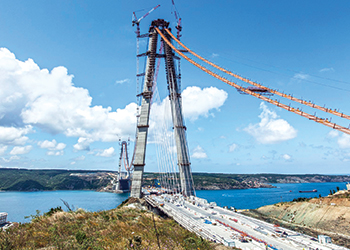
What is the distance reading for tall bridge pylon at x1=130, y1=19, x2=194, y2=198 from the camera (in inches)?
1688

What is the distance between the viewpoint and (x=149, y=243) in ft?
41.5

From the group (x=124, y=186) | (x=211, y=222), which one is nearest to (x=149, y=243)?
(x=211, y=222)

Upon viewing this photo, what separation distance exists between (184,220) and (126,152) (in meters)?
147

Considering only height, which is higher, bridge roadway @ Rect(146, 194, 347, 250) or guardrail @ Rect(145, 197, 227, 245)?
guardrail @ Rect(145, 197, 227, 245)

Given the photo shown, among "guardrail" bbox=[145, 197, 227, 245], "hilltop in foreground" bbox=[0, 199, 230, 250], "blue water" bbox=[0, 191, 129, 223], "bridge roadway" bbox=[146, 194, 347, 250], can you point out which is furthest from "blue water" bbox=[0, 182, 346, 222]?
"hilltop in foreground" bbox=[0, 199, 230, 250]

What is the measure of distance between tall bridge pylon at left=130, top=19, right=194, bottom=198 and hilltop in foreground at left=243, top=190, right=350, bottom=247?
2076cm

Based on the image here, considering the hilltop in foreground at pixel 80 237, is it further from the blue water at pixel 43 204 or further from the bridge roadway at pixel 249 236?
the blue water at pixel 43 204

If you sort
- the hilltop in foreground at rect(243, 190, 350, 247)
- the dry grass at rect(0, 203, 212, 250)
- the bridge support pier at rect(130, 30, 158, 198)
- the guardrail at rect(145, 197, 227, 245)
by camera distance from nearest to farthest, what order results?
the dry grass at rect(0, 203, 212, 250) < the guardrail at rect(145, 197, 227, 245) < the hilltop in foreground at rect(243, 190, 350, 247) < the bridge support pier at rect(130, 30, 158, 198)

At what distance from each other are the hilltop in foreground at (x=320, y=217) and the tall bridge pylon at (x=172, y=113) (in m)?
20.8

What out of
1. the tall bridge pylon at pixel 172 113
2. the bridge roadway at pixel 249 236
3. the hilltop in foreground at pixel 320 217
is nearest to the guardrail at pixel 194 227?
the bridge roadway at pixel 249 236

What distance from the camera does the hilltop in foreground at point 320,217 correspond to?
34156 mm

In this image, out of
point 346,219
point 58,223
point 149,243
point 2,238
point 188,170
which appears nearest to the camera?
point 2,238

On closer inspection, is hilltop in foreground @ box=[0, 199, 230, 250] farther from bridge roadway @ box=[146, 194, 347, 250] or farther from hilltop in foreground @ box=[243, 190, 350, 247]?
hilltop in foreground @ box=[243, 190, 350, 247]

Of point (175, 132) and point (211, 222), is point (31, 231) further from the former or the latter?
point (175, 132)
